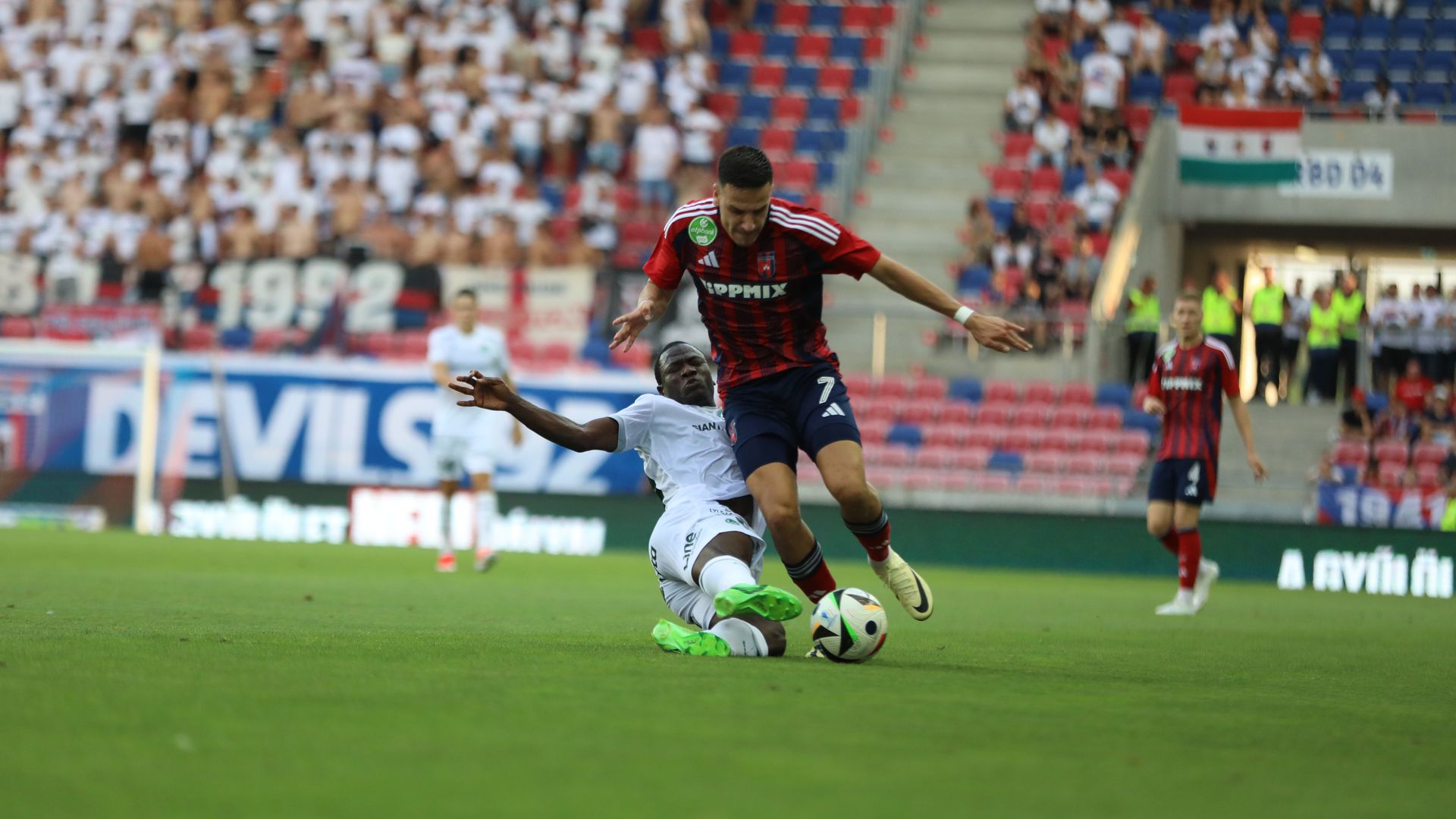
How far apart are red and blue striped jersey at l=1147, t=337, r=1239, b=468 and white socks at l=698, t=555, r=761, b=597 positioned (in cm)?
639

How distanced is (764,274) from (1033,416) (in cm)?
1378

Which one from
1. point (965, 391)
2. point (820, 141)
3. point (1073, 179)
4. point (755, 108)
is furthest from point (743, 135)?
point (965, 391)

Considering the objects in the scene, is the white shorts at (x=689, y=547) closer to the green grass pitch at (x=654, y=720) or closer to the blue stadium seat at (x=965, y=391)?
the green grass pitch at (x=654, y=720)

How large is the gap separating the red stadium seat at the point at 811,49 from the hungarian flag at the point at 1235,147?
582 centimetres

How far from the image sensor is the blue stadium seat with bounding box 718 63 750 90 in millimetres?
26625

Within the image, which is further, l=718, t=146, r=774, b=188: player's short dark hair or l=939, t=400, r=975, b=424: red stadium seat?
l=939, t=400, r=975, b=424: red stadium seat

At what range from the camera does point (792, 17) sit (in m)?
27.8

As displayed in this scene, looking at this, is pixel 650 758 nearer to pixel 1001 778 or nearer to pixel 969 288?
pixel 1001 778

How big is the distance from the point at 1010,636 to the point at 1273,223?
60.2 feet

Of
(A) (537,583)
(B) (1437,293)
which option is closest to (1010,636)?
(A) (537,583)

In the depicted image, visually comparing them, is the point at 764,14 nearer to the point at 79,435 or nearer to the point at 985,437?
the point at 985,437

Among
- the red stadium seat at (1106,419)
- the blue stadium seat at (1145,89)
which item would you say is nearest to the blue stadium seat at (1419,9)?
the blue stadium seat at (1145,89)

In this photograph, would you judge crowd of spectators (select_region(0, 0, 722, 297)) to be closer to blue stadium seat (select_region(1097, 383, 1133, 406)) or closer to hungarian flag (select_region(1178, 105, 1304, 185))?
blue stadium seat (select_region(1097, 383, 1133, 406))

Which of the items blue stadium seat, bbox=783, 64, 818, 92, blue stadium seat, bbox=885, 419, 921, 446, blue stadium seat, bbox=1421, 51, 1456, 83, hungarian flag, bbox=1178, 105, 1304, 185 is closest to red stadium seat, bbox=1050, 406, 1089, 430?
blue stadium seat, bbox=885, 419, 921, 446
